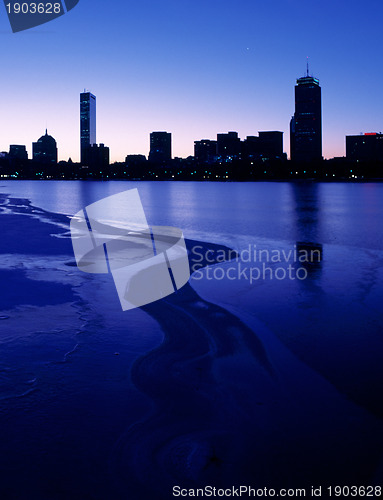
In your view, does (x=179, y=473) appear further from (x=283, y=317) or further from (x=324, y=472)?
(x=283, y=317)

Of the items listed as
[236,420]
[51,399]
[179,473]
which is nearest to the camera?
[179,473]

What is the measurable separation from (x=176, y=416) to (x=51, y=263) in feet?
31.0

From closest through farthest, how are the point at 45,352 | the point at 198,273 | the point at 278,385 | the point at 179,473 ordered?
the point at 179,473
the point at 278,385
the point at 45,352
the point at 198,273

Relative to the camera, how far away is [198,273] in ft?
40.0

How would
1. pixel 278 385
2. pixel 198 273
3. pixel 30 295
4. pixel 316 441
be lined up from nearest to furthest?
pixel 316 441, pixel 278 385, pixel 30 295, pixel 198 273

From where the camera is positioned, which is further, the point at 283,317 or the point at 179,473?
the point at 283,317

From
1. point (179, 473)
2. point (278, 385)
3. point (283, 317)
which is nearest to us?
point (179, 473)

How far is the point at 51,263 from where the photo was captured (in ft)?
43.8

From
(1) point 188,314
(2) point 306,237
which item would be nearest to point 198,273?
(1) point 188,314

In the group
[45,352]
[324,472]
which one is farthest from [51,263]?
[324,472]

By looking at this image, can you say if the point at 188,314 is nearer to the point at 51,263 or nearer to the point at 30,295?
the point at 30,295

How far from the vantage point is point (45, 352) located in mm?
6402

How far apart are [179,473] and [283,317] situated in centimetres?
478

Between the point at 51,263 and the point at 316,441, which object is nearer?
the point at 316,441
